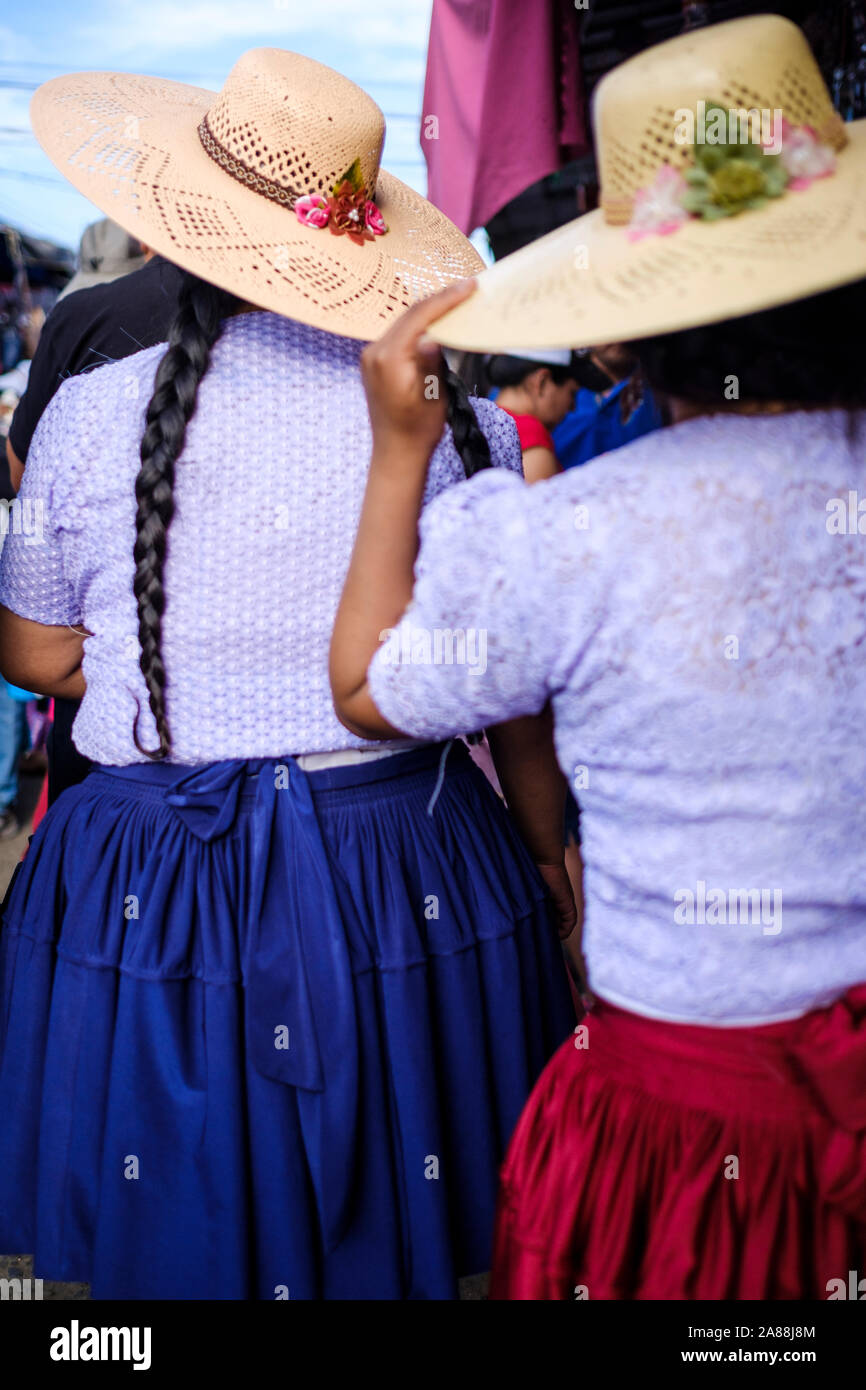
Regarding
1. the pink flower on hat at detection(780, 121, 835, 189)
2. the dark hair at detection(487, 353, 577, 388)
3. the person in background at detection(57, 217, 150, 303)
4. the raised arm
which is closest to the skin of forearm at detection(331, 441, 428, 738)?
the raised arm

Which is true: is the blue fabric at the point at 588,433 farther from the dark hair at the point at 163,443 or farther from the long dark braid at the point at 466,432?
the dark hair at the point at 163,443

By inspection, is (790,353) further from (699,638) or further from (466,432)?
(466,432)

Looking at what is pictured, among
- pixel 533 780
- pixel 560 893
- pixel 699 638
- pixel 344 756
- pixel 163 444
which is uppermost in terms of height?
pixel 163 444

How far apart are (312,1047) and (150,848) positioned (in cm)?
35

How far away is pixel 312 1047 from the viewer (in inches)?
56.7

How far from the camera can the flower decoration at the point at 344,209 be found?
1.48m

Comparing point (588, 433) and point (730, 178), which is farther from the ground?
point (730, 178)

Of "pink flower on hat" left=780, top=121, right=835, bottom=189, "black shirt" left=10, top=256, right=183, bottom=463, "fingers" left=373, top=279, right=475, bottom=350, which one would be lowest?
"black shirt" left=10, top=256, right=183, bottom=463

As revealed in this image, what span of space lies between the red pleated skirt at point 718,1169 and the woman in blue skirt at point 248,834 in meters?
0.36

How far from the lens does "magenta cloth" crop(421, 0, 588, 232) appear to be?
8.52 ft

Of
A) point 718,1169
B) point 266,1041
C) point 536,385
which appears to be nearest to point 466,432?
point 266,1041

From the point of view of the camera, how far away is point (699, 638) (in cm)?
101

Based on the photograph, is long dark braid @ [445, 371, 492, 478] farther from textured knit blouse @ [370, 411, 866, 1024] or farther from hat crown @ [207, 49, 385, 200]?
textured knit blouse @ [370, 411, 866, 1024]

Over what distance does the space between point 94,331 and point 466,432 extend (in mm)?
1216
